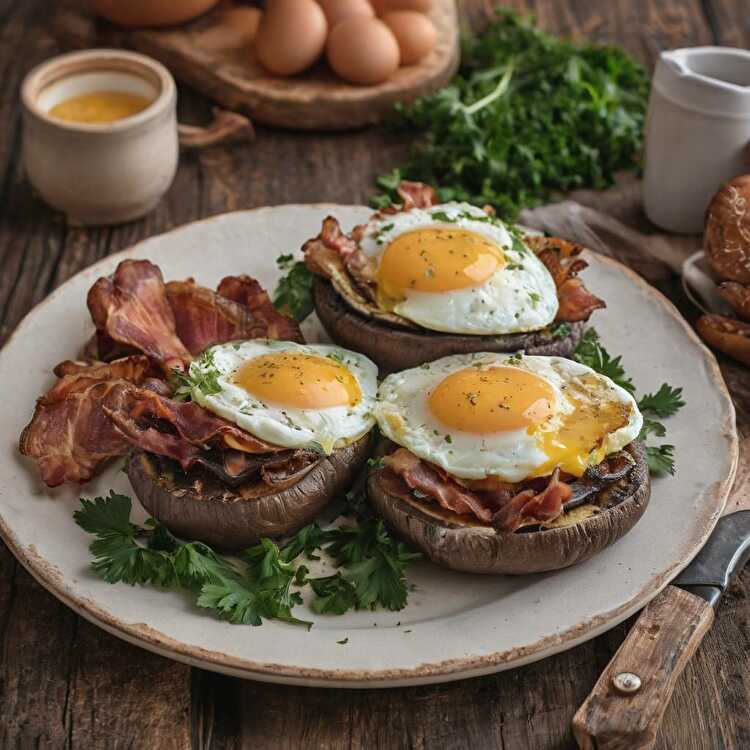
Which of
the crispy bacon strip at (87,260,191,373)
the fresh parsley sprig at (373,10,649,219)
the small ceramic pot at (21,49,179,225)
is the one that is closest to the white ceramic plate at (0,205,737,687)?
the crispy bacon strip at (87,260,191,373)

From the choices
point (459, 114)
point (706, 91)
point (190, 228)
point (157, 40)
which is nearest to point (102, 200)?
point (190, 228)

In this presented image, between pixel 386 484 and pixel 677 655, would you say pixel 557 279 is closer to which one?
pixel 386 484

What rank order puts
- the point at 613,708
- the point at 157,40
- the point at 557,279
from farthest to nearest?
the point at 157,40, the point at 557,279, the point at 613,708

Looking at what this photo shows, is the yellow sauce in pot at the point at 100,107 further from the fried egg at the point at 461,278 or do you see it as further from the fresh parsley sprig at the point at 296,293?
the fried egg at the point at 461,278

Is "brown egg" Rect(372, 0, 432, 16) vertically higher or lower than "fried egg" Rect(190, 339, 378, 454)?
higher

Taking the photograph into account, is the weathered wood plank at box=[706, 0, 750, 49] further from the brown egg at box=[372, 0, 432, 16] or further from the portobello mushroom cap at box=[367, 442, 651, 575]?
the portobello mushroom cap at box=[367, 442, 651, 575]

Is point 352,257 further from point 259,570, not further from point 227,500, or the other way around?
point 259,570

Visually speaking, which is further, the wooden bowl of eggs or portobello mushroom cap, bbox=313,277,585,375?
the wooden bowl of eggs
